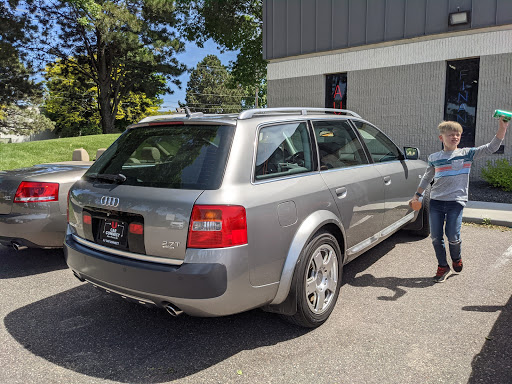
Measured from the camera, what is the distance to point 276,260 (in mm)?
2947

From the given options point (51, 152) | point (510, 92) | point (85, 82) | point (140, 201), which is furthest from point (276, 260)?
point (85, 82)

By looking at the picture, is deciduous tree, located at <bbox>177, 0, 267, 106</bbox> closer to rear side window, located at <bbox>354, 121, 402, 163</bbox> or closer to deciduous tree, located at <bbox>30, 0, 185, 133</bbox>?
deciduous tree, located at <bbox>30, 0, 185, 133</bbox>

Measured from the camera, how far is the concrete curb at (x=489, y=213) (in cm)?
678

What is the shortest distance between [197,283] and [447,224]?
2833 millimetres

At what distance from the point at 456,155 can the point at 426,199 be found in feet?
5.09

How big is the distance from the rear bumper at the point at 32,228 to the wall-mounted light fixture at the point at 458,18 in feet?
34.4

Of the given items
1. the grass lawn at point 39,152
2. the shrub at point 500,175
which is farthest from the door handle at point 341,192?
the grass lawn at point 39,152

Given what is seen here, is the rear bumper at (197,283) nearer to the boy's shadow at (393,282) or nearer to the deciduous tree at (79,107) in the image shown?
the boy's shadow at (393,282)

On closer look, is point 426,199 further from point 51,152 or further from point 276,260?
point 51,152

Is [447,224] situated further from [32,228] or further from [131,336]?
[32,228]

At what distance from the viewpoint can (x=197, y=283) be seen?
104 inches

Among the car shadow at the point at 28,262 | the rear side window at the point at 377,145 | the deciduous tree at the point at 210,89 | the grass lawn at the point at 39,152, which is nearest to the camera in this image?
the rear side window at the point at 377,145

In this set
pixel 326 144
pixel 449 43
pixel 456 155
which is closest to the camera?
pixel 326 144

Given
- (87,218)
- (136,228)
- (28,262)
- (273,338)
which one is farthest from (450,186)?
(28,262)
